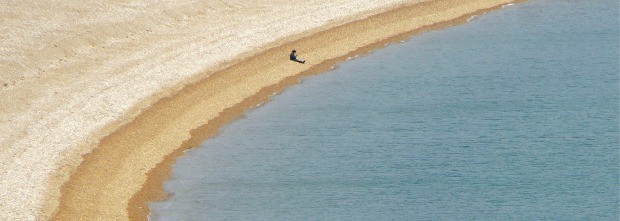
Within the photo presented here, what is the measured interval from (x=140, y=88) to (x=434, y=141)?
14.3m

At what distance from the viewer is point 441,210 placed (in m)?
47.5

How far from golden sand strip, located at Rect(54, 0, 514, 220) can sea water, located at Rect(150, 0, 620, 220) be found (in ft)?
3.03

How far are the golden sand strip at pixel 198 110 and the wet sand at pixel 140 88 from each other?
7 cm

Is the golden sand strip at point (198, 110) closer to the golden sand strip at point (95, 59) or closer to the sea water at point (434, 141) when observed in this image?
the golden sand strip at point (95, 59)

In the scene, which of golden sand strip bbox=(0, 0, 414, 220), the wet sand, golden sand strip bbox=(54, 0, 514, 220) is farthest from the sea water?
golden sand strip bbox=(0, 0, 414, 220)

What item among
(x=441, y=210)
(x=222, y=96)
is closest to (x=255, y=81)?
(x=222, y=96)

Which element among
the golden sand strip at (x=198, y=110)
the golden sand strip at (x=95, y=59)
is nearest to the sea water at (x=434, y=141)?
the golden sand strip at (x=198, y=110)

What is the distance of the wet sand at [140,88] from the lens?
4916cm

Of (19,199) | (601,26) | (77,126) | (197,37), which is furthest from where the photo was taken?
(601,26)

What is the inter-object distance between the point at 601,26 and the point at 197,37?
23.3m

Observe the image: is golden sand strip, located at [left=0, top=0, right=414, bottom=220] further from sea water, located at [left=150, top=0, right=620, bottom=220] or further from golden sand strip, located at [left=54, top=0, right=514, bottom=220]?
sea water, located at [left=150, top=0, right=620, bottom=220]

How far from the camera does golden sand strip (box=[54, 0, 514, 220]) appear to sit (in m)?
48.6

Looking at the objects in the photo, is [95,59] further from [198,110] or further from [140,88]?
[198,110]

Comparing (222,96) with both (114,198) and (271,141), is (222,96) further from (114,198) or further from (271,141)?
(114,198)
